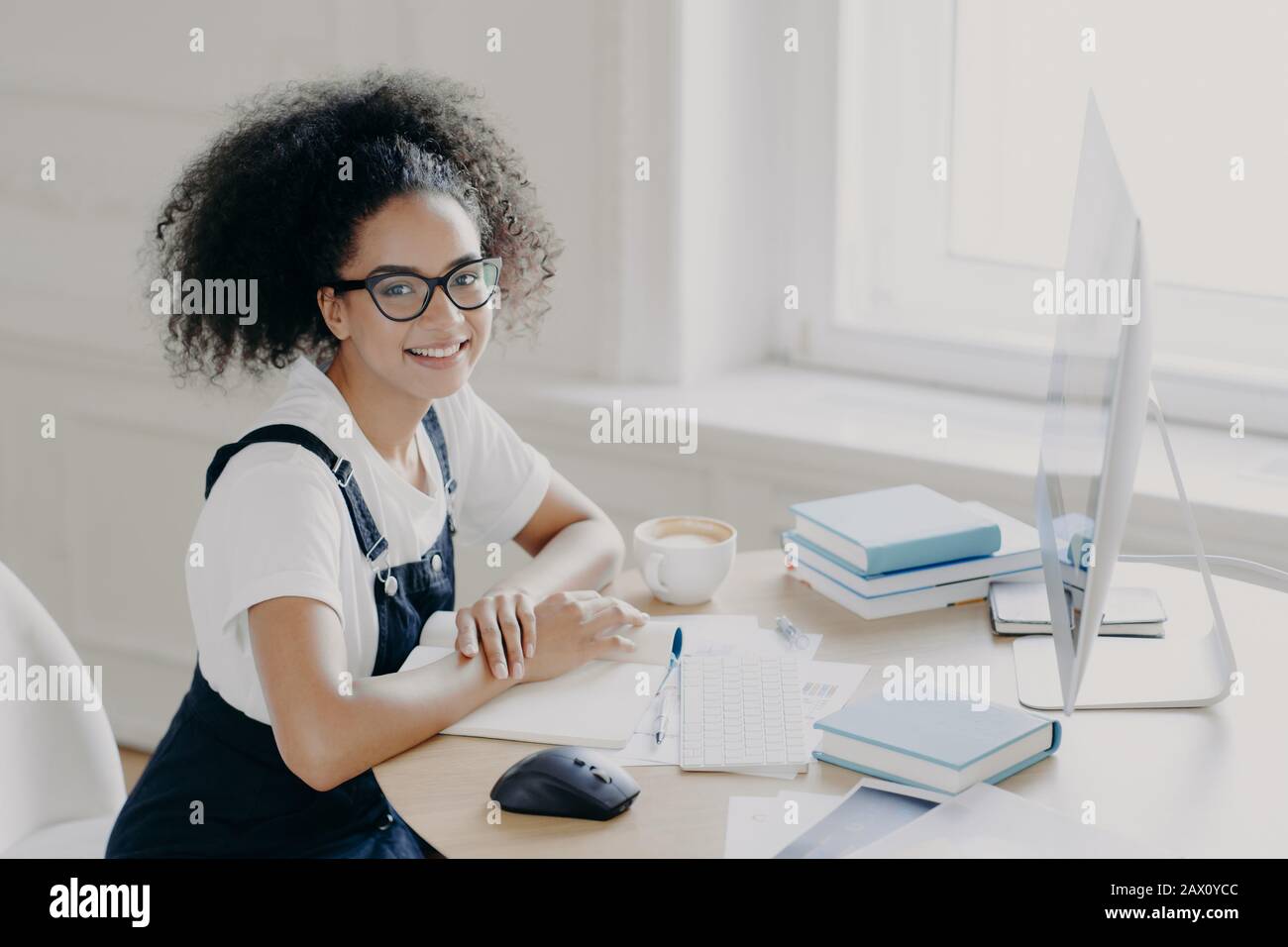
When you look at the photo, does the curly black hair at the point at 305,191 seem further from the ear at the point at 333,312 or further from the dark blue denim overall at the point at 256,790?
the dark blue denim overall at the point at 256,790

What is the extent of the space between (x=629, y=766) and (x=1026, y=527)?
2.19ft

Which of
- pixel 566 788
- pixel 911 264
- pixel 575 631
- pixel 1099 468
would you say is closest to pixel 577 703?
pixel 575 631

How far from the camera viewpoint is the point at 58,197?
2.84 metres

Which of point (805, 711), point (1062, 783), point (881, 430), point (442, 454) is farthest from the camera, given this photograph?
point (881, 430)

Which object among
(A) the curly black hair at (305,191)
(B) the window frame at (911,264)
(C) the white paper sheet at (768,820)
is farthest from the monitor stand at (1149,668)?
(B) the window frame at (911,264)

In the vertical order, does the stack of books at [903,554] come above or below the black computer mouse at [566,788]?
above

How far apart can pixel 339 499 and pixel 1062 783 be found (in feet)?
2.38

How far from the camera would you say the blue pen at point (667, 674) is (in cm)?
137

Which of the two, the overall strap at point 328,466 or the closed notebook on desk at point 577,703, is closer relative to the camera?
the closed notebook on desk at point 577,703

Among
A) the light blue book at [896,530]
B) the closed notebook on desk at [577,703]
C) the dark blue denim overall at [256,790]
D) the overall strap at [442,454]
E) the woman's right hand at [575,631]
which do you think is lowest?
the dark blue denim overall at [256,790]

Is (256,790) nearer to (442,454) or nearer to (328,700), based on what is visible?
(328,700)

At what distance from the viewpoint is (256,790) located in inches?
60.8

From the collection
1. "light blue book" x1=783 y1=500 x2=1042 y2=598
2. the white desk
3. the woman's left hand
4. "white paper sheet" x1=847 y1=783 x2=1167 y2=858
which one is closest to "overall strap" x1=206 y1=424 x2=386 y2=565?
the woman's left hand
